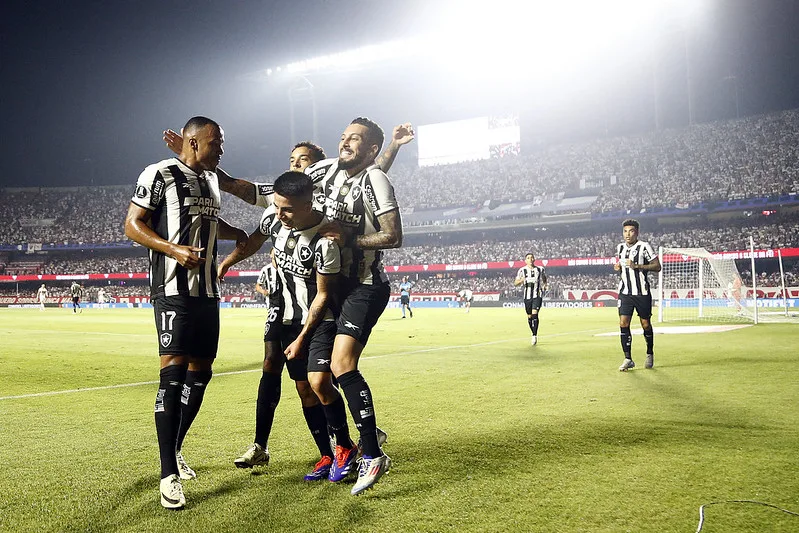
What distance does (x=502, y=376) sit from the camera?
9.24 m

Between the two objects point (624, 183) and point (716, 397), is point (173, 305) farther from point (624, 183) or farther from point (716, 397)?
point (624, 183)

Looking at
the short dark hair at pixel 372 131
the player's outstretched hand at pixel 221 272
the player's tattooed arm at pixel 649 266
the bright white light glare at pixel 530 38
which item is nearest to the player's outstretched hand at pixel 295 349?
the player's outstretched hand at pixel 221 272

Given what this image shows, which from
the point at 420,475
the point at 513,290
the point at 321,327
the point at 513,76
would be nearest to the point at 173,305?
the point at 321,327

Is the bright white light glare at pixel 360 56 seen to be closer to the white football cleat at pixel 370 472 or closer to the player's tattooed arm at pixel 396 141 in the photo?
the player's tattooed arm at pixel 396 141

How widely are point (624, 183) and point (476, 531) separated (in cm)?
5491

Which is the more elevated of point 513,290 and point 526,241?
point 526,241

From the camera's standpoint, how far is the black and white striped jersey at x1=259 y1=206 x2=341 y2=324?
4195 millimetres

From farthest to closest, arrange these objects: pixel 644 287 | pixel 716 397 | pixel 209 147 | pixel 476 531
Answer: pixel 644 287 < pixel 716 397 < pixel 209 147 < pixel 476 531

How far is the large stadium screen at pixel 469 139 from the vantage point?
61.4 m

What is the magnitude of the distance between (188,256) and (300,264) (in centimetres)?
83

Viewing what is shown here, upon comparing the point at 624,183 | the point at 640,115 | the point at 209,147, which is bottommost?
the point at 209,147

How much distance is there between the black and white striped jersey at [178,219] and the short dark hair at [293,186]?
0.50 meters

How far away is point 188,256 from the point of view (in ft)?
12.4

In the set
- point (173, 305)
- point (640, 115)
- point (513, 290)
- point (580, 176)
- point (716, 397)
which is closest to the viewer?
point (173, 305)
